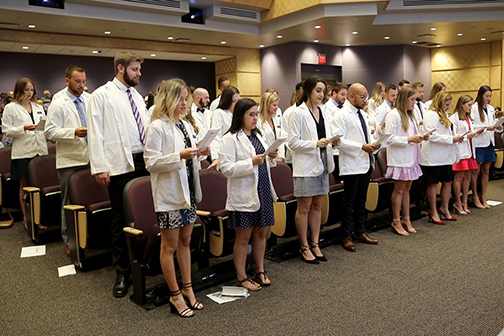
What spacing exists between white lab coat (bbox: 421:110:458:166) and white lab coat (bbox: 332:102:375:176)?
1.27 meters

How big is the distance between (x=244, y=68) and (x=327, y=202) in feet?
30.9

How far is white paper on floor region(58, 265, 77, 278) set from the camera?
3.76 metres

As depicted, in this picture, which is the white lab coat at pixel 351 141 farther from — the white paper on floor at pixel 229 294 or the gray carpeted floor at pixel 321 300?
the white paper on floor at pixel 229 294

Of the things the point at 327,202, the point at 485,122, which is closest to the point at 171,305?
the point at 327,202

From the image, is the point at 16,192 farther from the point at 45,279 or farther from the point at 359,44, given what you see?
the point at 359,44

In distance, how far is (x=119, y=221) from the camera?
3354 mm

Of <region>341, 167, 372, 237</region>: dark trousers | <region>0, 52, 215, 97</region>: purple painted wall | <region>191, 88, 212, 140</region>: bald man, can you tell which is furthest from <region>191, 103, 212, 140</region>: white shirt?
<region>0, 52, 215, 97</region>: purple painted wall

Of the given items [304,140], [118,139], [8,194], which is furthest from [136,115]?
[8,194]

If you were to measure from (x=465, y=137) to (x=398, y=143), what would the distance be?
1.28 meters

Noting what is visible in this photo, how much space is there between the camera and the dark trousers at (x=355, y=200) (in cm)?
425

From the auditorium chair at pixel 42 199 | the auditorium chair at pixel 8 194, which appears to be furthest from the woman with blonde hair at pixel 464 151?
the auditorium chair at pixel 8 194

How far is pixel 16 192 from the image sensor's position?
5.42 metres

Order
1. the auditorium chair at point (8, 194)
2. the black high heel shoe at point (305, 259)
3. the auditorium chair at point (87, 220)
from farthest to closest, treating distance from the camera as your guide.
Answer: the auditorium chair at point (8, 194) → the black high heel shoe at point (305, 259) → the auditorium chair at point (87, 220)

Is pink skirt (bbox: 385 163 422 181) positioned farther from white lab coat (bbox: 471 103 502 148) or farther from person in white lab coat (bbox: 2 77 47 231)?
person in white lab coat (bbox: 2 77 47 231)
